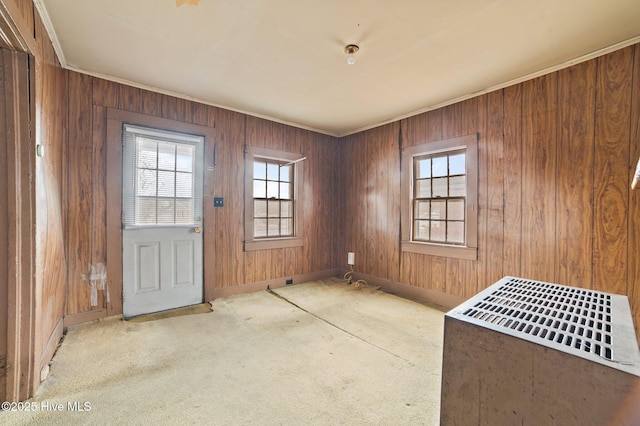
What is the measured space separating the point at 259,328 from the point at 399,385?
56.0 inches

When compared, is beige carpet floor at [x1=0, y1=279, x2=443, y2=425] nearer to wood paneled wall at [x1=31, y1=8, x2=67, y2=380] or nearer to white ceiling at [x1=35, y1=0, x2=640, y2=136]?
wood paneled wall at [x1=31, y1=8, x2=67, y2=380]

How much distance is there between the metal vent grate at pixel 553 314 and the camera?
767mm

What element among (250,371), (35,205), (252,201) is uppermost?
(252,201)

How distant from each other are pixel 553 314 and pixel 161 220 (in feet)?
11.3

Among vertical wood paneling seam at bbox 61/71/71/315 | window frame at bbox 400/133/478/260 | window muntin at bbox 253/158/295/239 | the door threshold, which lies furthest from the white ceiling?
the door threshold

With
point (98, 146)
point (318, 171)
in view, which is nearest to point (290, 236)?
point (318, 171)

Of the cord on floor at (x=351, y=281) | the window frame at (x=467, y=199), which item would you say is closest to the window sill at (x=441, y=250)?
the window frame at (x=467, y=199)

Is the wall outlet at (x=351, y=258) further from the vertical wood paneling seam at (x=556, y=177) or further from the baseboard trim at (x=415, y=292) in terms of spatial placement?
the vertical wood paneling seam at (x=556, y=177)

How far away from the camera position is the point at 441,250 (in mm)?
3414

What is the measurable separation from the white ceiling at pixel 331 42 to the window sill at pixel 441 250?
1780 mm

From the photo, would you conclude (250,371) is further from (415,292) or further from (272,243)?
(415,292)

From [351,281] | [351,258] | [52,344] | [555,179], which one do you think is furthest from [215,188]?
[555,179]

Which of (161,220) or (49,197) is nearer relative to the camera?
(49,197)

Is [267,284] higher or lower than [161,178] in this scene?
lower
